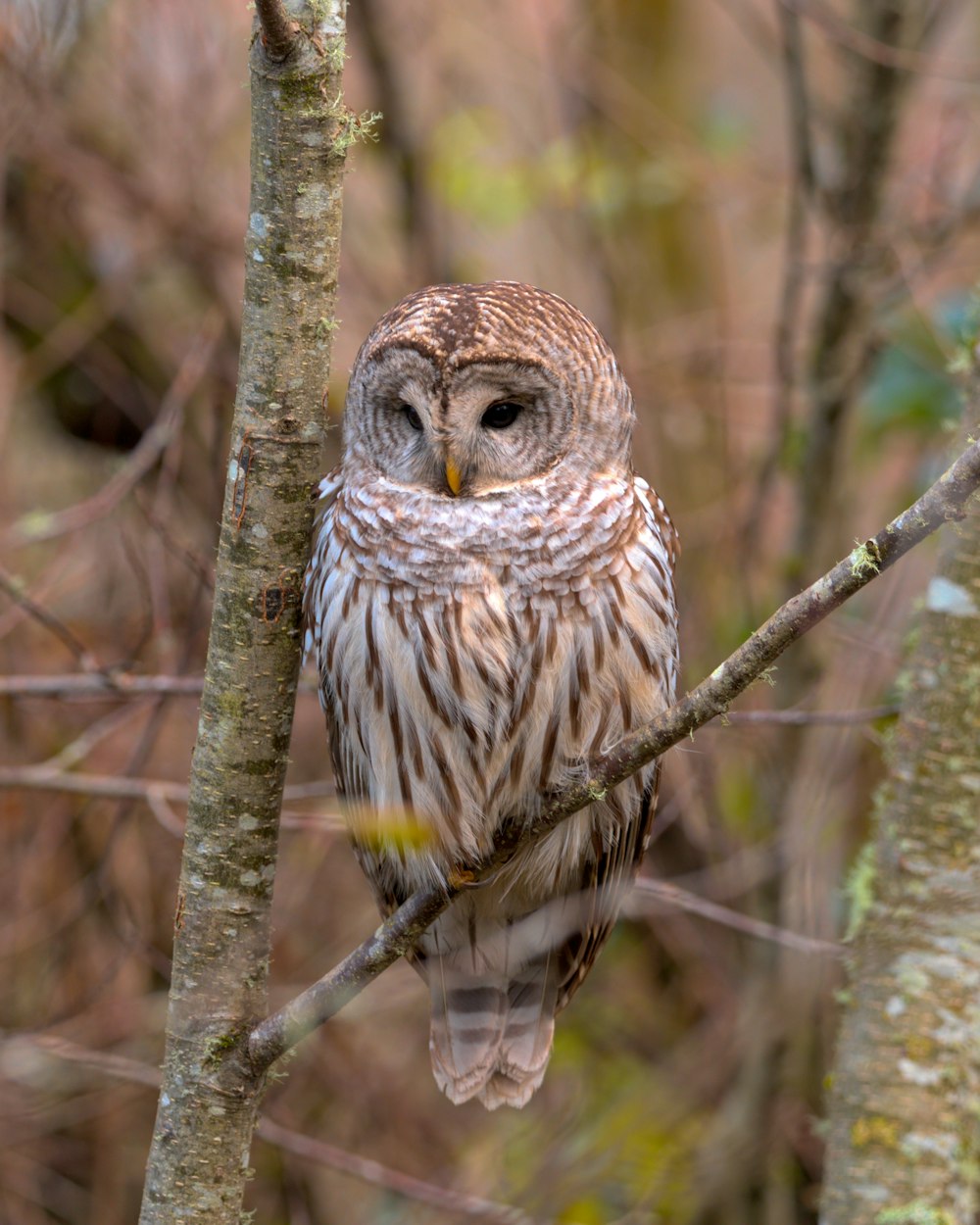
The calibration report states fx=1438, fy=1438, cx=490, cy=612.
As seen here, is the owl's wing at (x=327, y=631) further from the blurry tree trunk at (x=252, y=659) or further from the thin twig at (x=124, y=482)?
the thin twig at (x=124, y=482)

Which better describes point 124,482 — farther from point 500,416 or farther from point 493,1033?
point 493,1033

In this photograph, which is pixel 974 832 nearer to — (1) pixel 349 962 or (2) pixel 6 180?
(1) pixel 349 962

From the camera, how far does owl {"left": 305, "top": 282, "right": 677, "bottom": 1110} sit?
2555 mm

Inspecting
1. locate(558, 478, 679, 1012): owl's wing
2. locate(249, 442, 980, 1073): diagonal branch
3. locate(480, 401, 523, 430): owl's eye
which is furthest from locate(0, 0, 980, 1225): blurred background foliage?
locate(249, 442, 980, 1073): diagonal branch

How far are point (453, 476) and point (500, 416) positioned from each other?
0.57 feet

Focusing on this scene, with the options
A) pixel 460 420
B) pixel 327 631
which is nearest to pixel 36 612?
pixel 327 631

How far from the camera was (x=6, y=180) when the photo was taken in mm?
4992

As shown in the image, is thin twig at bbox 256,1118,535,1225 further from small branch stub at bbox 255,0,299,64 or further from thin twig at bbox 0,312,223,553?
small branch stub at bbox 255,0,299,64

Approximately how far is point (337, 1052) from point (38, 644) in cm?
174

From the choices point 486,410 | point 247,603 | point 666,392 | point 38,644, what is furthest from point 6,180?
point 247,603

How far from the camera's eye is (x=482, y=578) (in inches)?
100.0

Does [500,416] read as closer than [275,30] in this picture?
No

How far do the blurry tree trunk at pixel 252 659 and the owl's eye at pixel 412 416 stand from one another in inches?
19.7

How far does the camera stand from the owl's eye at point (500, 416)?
2.68 m
